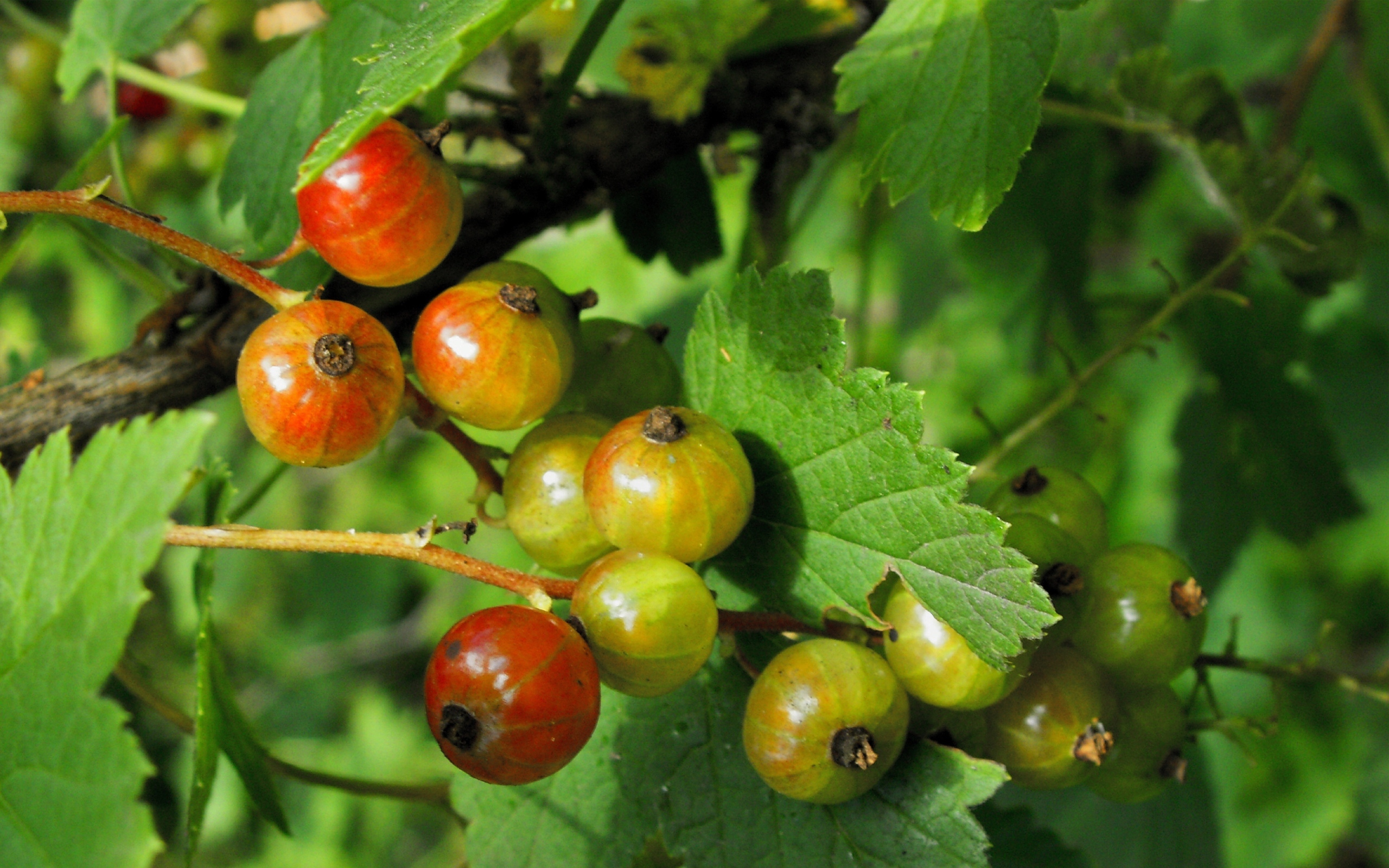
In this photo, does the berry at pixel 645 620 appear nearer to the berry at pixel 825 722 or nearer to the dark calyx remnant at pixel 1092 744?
the berry at pixel 825 722

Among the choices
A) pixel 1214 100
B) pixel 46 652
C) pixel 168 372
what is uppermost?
pixel 1214 100

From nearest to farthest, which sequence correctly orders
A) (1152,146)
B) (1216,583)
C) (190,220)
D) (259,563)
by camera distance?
(1216,583)
(1152,146)
(190,220)
(259,563)

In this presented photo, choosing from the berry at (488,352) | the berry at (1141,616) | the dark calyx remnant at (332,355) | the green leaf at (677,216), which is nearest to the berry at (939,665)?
the berry at (1141,616)

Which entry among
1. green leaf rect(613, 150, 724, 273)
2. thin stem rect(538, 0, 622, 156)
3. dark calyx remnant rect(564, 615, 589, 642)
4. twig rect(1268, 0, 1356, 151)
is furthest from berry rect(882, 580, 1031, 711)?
twig rect(1268, 0, 1356, 151)

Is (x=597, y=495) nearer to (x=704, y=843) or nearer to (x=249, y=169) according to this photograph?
(x=704, y=843)

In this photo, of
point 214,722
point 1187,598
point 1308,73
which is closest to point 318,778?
point 214,722

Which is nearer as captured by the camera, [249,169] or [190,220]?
[249,169]

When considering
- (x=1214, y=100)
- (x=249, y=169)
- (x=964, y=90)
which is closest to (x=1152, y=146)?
(x=1214, y=100)

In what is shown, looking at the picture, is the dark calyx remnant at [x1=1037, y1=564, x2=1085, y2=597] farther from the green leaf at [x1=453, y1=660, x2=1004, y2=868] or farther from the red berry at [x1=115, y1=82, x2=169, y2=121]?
the red berry at [x1=115, y1=82, x2=169, y2=121]
